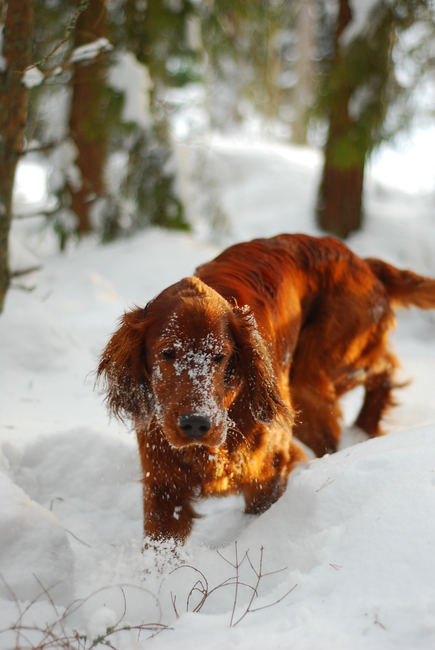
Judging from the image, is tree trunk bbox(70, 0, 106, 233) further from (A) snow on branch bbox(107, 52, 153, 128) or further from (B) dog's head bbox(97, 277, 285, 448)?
(B) dog's head bbox(97, 277, 285, 448)

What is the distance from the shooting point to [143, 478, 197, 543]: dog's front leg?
223 cm

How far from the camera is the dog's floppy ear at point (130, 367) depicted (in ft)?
7.14

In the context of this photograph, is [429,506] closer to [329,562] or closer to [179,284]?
[329,562]

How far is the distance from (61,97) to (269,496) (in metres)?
6.52

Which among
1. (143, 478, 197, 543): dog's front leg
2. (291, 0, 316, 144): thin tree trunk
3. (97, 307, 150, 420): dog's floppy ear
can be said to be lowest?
(143, 478, 197, 543): dog's front leg

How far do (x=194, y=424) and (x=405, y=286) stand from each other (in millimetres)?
1977

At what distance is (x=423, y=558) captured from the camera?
150cm

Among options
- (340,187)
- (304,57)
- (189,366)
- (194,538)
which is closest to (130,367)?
(189,366)

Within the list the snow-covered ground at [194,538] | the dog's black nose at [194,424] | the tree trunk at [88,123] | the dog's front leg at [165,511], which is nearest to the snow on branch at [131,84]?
the tree trunk at [88,123]

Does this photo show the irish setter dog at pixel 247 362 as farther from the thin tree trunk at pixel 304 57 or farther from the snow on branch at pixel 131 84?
the thin tree trunk at pixel 304 57

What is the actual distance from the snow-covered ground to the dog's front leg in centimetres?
8

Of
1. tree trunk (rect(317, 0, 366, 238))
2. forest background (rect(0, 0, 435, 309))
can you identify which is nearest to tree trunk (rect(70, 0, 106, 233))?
forest background (rect(0, 0, 435, 309))

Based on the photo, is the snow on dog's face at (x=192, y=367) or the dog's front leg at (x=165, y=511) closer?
the snow on dog's face at (x=192, y=367)

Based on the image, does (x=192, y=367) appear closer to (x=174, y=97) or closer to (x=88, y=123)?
(x=88, y=123)
